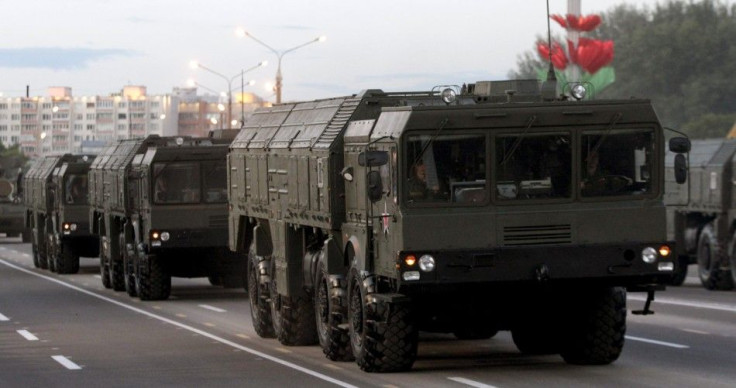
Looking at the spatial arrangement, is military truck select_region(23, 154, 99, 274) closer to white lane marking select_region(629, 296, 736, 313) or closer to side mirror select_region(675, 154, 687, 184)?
white lane marking select_region(629, 296, 736, 313)

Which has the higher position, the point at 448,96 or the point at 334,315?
the point at 448,96

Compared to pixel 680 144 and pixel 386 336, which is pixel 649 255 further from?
pixel 386 336

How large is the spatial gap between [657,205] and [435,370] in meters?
2.66

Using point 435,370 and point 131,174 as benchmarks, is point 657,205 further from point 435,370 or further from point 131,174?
point 131,174

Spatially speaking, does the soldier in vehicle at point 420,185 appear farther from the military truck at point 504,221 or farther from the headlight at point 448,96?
the headlight at point 448,96

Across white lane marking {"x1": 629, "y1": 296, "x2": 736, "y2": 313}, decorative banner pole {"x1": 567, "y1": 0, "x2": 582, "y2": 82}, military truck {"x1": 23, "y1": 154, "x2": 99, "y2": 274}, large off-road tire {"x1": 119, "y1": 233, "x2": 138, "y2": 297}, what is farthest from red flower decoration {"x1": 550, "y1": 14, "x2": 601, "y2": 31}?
white lane marking {"x1": 629, "y1": 296, "x2": 736, "y2": 313}

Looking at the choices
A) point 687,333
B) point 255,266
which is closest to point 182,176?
point 255,266

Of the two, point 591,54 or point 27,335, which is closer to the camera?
point 27,335

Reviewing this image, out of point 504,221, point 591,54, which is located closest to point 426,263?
point 504,221

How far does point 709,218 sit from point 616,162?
18611 mm

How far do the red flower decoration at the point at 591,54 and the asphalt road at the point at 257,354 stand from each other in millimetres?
39461

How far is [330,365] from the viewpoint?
1902 cm

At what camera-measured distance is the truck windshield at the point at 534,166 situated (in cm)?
1725

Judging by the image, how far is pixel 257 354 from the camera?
2064 cm
